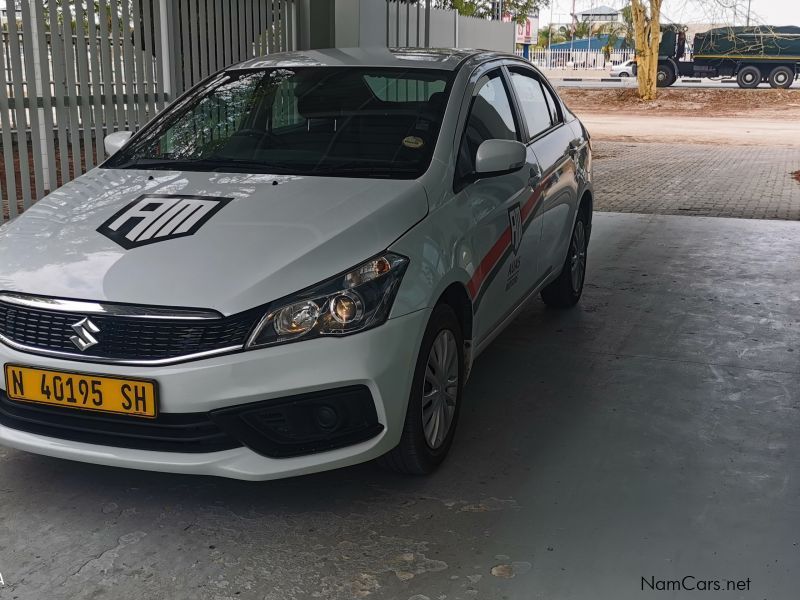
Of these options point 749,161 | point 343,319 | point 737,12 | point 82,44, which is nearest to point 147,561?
point 343,319

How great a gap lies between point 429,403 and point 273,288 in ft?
2.67

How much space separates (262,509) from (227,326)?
757mm

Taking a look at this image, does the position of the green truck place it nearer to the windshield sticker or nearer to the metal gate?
the metal gate

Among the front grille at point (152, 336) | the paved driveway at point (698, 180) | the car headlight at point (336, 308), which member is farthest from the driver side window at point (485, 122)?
the paved driveway at point (698, 180)

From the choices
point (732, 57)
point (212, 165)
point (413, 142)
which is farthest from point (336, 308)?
point (732, 57)

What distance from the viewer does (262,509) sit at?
3.21 meters

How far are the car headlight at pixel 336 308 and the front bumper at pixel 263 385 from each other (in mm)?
35

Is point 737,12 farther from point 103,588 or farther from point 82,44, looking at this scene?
point 103,588

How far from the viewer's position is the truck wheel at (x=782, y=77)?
3678cm

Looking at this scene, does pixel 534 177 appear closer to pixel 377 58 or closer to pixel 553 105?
pixel 377 58

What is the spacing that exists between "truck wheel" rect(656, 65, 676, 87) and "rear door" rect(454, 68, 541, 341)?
35.7 m

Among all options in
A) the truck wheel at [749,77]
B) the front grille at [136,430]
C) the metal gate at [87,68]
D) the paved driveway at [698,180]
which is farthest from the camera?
the truck wheel at [749,77]

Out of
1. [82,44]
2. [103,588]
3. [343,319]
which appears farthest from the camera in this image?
[82,44]

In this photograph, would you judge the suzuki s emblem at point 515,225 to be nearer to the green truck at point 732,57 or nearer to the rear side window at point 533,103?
the rear side window at point 533,103
